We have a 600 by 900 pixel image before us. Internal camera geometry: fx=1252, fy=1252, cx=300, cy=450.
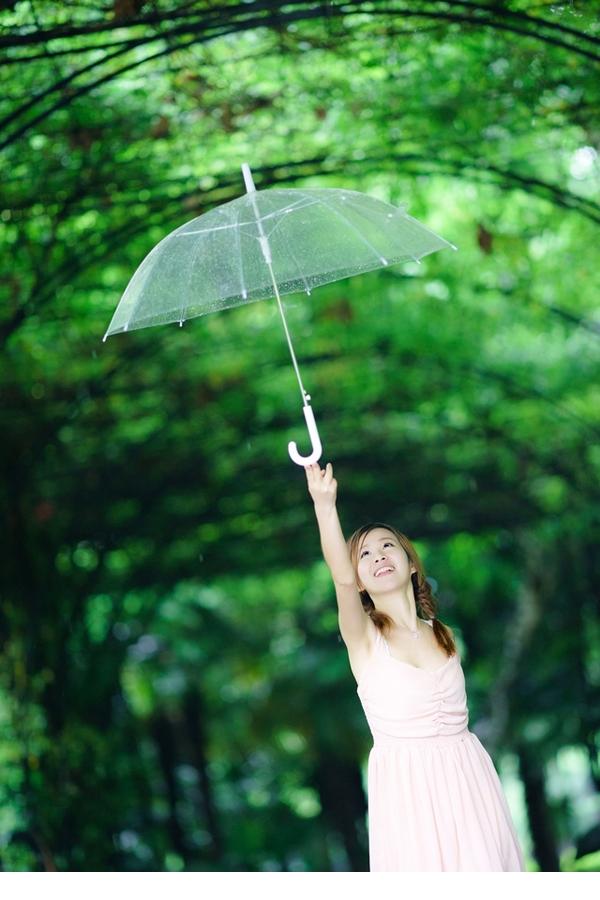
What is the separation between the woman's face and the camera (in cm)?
370

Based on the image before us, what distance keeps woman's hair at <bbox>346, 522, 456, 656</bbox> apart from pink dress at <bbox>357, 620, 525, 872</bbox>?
0.11 m

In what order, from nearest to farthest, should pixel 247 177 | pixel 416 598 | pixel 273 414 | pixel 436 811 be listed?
pixel 436 811
pixel 247 177
pixel 416 598
pixel 273 414

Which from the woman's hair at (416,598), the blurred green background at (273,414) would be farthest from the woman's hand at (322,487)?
the blurred green background at (273,414)

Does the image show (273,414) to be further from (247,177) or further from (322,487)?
(322,487)

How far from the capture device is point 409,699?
3.52 metres

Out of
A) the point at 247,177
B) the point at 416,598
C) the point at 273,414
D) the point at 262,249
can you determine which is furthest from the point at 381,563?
the point at 273,414

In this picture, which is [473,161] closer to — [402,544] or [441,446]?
[402,544]

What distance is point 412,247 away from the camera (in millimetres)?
3990

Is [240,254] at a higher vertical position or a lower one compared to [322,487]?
higher

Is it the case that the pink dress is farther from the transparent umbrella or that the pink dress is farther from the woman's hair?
the transparent umbrella

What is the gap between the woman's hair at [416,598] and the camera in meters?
3.70

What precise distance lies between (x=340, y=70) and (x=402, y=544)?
277cm

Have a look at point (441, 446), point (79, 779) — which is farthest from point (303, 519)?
point (79, 779)

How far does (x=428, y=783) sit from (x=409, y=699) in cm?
24
